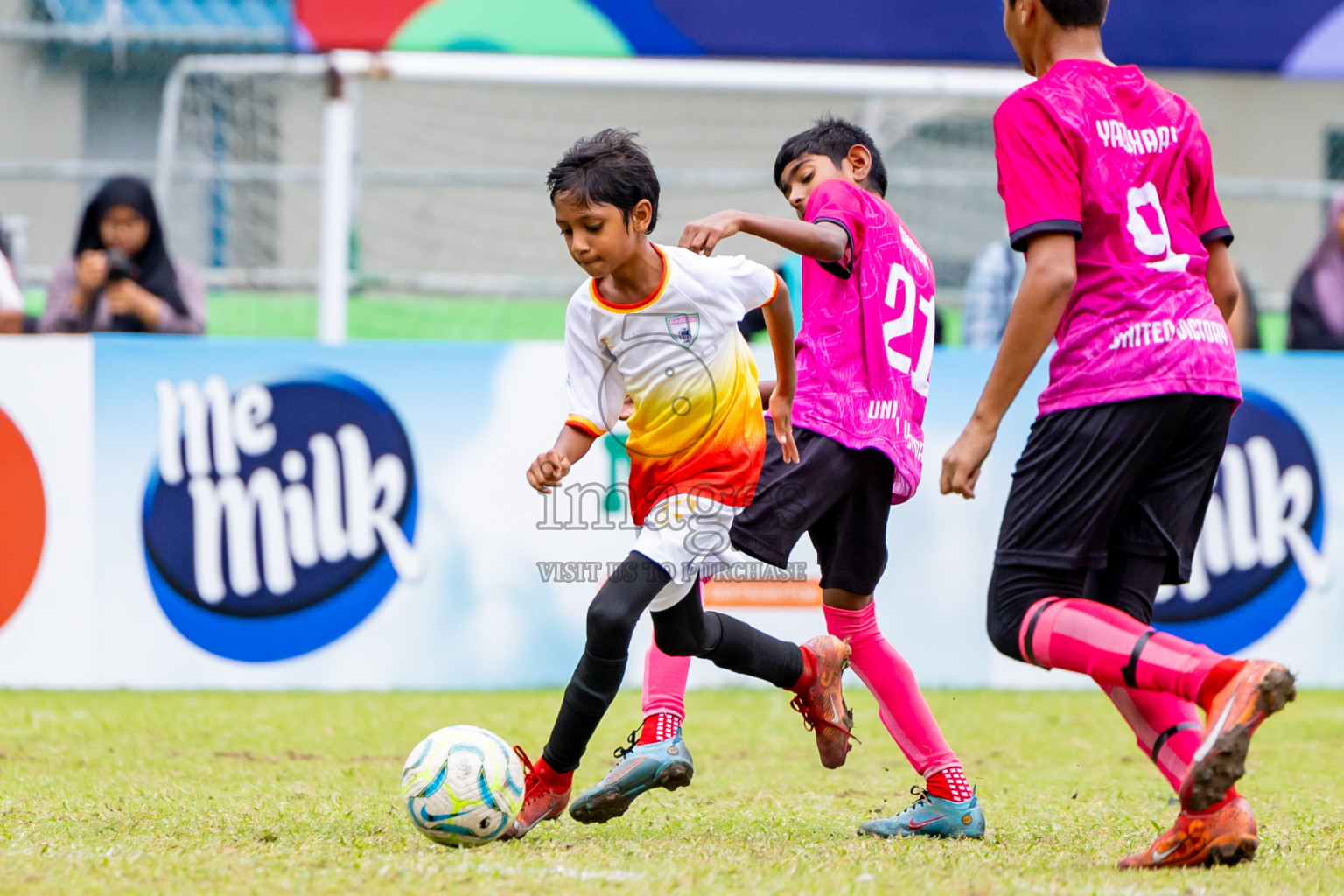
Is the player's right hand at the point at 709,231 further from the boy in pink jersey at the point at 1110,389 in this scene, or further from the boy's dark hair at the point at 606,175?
the boy in pink jersey at the point at 1110,389

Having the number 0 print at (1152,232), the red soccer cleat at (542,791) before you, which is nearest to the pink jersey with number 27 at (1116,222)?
the number 0 print at (1152,232)

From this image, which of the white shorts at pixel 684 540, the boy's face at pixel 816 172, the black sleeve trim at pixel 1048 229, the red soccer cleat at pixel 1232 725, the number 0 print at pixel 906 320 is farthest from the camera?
the boy's face at pixel 816 172

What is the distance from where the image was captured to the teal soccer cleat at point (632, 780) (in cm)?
358

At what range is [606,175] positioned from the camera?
3.57 m

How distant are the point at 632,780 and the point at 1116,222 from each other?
171 centimetres

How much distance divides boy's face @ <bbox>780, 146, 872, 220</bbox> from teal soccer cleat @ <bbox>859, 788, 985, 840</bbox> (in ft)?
5.27

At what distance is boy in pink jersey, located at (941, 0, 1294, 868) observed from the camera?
3.13 meters

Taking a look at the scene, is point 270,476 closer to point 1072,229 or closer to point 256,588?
point 256,588

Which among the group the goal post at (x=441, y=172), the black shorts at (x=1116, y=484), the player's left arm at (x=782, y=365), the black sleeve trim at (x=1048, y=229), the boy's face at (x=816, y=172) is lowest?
the black shorts at (x=1116, y=484)

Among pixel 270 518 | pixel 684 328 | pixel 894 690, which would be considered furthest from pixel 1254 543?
pixel 270 518

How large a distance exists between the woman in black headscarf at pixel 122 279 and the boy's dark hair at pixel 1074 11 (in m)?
5.37

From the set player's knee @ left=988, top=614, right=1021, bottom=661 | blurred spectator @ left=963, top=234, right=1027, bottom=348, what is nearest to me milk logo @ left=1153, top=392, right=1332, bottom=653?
blurred spectator @ left=963, top=234, right=1027, bottom=348

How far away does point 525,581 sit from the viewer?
22.5 ft

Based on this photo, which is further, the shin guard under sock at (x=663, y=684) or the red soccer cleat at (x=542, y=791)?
the shin guard under sock at (x=663, y=684)
